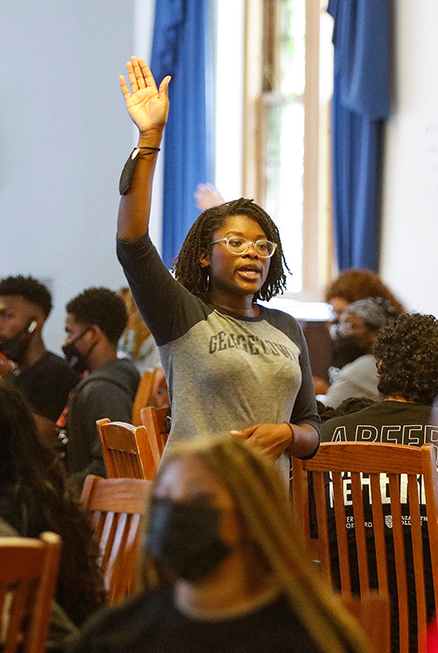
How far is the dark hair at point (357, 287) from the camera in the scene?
392 centimetres

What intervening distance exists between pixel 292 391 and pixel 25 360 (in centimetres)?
166

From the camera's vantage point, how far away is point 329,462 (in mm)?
1717

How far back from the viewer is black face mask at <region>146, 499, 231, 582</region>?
835 mm

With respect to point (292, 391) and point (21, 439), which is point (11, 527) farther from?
point (292, 391)

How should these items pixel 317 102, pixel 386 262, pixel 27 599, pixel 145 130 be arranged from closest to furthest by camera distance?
pixel 27 599 → pixel 145 130 → pixel 386 262 → pixel 317 102

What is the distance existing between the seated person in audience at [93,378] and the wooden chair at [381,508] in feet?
3.11

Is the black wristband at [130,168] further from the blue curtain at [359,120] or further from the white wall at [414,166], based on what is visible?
the blue curtain at [359,120]

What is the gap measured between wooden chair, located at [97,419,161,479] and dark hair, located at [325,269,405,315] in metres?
2.14

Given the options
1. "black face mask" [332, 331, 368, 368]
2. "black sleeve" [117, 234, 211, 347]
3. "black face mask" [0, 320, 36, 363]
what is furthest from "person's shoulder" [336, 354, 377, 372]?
"black sleeve" [117, 234, 211, 347]

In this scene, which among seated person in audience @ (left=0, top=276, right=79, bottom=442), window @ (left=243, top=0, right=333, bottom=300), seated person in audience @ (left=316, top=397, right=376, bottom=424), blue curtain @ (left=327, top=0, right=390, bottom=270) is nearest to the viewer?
seated person in audience @ (left=316, top=397, right=376, bottom=424)

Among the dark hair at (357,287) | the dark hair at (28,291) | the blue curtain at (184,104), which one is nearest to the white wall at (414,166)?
the dark hair at (357,287)

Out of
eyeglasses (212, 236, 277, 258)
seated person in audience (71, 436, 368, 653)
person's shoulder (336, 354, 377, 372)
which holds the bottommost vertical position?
seated person in audience (71, 436, 368, 653)

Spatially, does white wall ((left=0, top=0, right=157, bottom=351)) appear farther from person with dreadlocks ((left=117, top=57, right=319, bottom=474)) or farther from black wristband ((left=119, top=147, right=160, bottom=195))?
black wristband ((left=119, top=147, right=160, bottom=195))

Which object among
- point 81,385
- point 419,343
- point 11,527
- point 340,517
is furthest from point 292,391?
point 81,385
